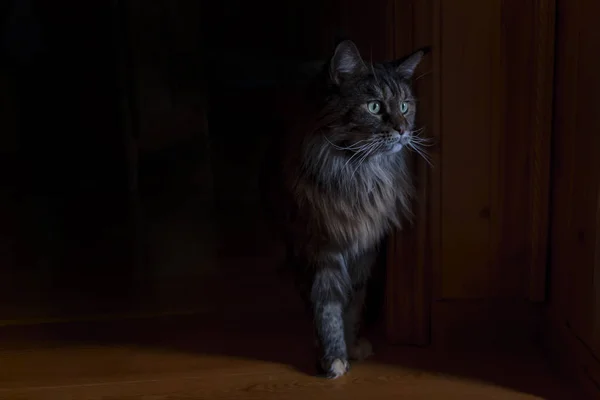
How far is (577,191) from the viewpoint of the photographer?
134 cm

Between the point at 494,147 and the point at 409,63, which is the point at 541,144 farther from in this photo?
the point at 409,63

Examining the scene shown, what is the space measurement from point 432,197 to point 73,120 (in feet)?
6.50

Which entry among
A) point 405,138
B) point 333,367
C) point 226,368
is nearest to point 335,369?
point 333,367

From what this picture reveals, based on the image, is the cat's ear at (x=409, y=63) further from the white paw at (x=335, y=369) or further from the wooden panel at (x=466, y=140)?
the white paw at (x=335, y=369)

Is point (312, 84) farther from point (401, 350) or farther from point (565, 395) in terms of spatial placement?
point (565, 395)

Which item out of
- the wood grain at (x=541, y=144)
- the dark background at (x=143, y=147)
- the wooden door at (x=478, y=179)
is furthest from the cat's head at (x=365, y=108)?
the dark background at (x=143, y=147)

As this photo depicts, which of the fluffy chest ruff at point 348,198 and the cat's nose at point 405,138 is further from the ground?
the cat's nose at point 405,138

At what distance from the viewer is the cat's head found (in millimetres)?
1333

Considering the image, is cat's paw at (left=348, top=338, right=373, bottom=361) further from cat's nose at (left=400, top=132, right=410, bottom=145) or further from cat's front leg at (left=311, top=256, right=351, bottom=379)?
cat's nose at (left=400, top=132, right=410, bottom=145)

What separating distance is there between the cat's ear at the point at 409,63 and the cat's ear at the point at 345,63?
77 mm

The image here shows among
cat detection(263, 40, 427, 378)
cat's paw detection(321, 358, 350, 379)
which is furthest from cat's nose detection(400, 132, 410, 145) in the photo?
cat's paw detection(321, 358, 350, 379)

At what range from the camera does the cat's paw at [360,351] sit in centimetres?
154

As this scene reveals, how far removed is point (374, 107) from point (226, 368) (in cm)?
71

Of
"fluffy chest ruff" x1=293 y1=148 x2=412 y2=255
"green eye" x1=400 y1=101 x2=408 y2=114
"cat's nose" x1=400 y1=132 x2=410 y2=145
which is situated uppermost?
"green eye" x1=400 y1=101 x2=408 y2=114
